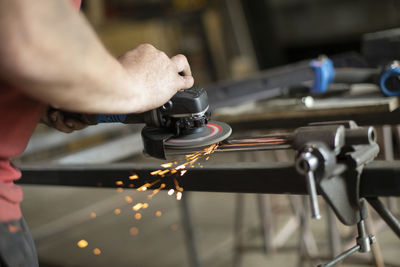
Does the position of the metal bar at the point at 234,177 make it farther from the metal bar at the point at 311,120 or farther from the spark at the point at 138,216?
the spark at the point at 138,216

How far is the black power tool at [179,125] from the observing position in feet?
2.68

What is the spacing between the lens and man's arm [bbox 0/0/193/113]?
22.5 inches

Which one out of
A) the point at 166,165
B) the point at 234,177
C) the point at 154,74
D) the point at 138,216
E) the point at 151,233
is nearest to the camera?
the point at 154,74

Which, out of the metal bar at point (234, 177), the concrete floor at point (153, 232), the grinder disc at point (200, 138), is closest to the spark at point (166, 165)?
the metal bar at point (234, 177)

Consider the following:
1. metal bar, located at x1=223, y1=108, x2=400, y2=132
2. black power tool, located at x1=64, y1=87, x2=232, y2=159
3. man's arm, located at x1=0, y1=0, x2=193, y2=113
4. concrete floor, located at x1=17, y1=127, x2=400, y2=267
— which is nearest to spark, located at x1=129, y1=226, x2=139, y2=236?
concrete floor, located at x1=17, y1=127, x2=400, y2=267

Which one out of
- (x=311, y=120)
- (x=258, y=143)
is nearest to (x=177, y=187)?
(x=258, y=143)

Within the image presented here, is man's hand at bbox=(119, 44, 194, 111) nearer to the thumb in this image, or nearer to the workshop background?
the thumb

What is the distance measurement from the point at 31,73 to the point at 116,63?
0.43 feet

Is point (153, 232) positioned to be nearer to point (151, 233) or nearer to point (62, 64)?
point (151, 233)

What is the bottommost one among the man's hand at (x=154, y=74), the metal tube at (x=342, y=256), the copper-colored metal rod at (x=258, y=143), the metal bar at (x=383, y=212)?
the metal tube at (x=342, y=256)

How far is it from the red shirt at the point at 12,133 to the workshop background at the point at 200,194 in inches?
12.1

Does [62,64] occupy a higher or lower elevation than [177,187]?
higher

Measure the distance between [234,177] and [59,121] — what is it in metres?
0.37

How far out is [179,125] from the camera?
33.4 inches
